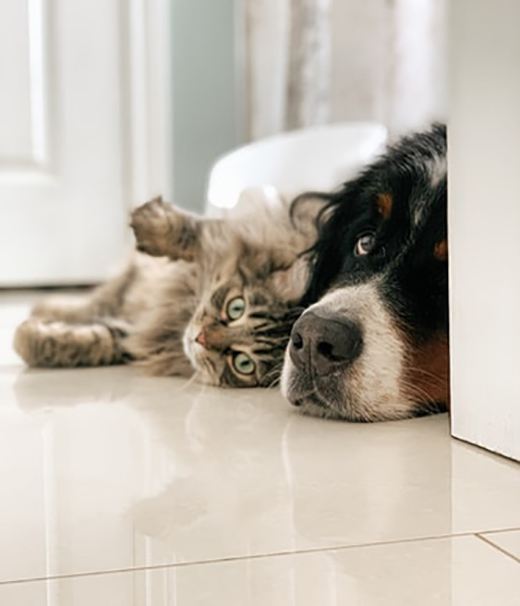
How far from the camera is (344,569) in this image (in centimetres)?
80

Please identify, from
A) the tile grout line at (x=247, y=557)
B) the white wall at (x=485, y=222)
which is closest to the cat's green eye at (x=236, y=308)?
the white wall at (x=485, y=222)

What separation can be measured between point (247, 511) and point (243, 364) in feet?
2.17

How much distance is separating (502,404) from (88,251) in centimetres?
251

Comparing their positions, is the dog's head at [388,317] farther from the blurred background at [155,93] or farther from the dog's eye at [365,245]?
the blurred background at [155,93]

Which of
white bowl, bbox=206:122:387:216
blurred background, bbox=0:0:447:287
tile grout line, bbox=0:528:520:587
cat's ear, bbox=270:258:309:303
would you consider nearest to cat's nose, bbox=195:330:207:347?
cat's ear, bbox=270:258:309:303

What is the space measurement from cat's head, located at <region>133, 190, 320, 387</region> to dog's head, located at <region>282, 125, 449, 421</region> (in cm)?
18

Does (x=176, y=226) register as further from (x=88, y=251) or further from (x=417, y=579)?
(x=88, y=251)

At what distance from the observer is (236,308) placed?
159 centimetres

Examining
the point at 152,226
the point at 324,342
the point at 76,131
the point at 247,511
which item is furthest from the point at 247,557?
the point at 76,131


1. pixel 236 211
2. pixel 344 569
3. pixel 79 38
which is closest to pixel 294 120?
pixel 79 38

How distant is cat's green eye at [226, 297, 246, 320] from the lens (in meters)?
1.59

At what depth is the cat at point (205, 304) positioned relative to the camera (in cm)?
158

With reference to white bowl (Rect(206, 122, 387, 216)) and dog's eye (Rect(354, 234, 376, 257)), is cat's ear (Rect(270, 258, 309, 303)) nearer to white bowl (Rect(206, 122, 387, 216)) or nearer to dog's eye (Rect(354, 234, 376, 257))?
dog's eye (Rect(354, 234, 376, 257))

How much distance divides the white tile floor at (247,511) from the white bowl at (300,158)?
1.21 m
